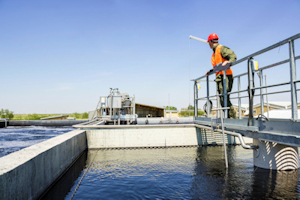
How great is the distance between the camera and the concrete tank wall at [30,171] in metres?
3.16

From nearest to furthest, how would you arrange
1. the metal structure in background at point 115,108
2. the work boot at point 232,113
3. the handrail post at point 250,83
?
the handrail post at point 250,83, the work boot at point 232,113, the metal structure in background at point 115,108

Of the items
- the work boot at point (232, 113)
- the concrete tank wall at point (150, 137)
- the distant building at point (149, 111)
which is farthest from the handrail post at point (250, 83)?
the distant building at point (149, 111)

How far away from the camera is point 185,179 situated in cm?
559

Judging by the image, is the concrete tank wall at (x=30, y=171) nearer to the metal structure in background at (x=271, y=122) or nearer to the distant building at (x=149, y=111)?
the metal structure in background at (x=271, y=122)

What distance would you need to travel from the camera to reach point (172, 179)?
18.3ft

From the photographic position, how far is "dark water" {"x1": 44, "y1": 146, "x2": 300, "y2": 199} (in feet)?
15.0

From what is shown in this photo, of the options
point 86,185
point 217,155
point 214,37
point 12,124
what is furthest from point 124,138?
point 12,124

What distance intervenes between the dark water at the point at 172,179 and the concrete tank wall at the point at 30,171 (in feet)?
1.07

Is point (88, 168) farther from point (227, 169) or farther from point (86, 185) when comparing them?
point (227, 169)

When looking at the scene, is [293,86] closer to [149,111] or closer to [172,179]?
[172,179]

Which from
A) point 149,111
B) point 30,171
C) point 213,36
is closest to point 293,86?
point 213,36

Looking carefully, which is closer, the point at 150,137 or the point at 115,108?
the point at 150,137

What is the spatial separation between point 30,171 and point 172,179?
3.29 m

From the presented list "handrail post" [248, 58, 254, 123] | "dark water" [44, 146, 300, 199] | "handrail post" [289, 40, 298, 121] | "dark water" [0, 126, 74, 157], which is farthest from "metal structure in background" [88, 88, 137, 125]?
"handrail post" [289, 40, 298, 121]
